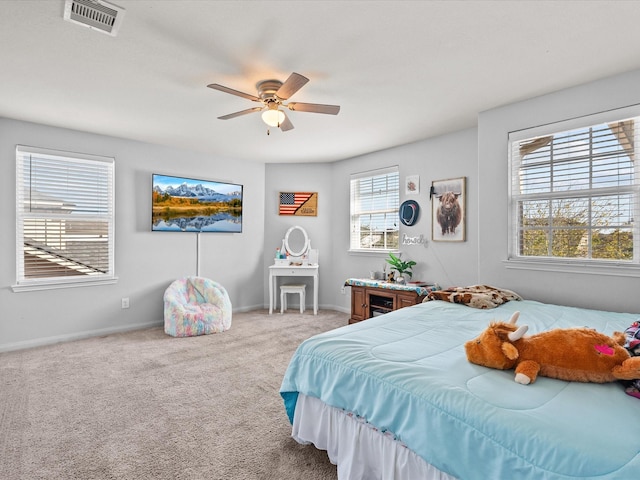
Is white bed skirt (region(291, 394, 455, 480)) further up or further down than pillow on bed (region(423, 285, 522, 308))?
further down

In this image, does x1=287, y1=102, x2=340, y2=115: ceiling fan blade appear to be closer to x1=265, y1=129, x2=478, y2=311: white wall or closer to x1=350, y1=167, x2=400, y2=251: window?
x1=265, y1=129, x2=478, y2=311: white wall

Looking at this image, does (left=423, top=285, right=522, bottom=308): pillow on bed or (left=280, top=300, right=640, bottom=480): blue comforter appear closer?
(left=280, top=300, right=640, bottom=480): blue comforter

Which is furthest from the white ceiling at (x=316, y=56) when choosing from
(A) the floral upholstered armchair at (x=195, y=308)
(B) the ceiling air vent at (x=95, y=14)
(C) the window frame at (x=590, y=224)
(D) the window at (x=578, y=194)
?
(A) the floral upholstered armchair at (x=195, y=308)

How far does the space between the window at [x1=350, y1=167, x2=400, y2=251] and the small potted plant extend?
1.25ft

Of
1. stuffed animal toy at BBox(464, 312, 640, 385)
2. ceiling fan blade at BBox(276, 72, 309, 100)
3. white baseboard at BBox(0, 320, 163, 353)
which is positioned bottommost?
white baseboard at BBox(0, 320, 163, 353)

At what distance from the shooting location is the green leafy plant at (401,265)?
4297 millimetres

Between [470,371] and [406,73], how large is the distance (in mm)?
2128

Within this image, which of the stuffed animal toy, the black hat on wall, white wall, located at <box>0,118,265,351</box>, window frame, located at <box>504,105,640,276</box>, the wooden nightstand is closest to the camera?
the stuffed animal toy

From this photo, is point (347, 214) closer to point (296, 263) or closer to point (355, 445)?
point (296, 263)

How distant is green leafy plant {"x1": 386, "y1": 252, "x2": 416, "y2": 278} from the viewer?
430cm

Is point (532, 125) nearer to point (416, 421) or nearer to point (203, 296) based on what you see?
point (416, 421)

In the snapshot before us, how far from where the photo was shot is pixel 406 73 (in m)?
2.55

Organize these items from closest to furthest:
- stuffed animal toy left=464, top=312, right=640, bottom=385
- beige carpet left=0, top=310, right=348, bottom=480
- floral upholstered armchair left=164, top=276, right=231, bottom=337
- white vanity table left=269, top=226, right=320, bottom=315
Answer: stuffed animal toy left=464, top=312, right=640, bottom=385 < beige carpet left=0, top=310, right=348, bottom=480 < floral upholstered armchair left=164, top=276, right=231, bottom=337 < white vanity table left=269, top=226, right=320, bottom=315

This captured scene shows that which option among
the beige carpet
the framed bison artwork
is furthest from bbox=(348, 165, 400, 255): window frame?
the beige carpet
